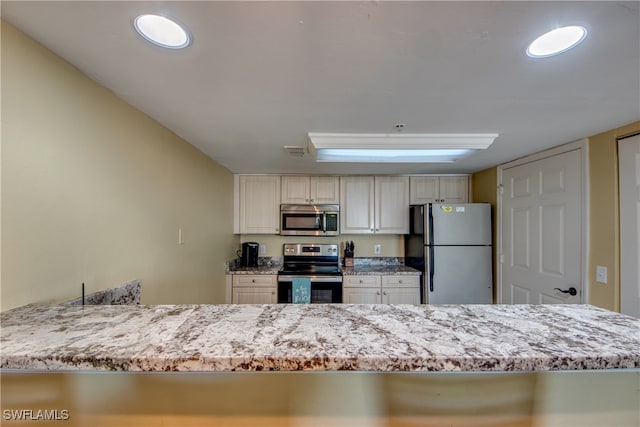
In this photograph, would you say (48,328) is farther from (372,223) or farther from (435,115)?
(372,223)

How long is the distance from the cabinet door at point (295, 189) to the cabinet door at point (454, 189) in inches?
72.2

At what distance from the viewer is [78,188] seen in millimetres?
1180

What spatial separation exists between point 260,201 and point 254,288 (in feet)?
3.78

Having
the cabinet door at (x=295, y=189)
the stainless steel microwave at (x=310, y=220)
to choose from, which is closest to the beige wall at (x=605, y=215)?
the stainless steel microwave at (x=310, y=220)

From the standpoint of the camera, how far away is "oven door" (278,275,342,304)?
3.19m

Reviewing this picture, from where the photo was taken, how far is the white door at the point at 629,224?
1.69 metres

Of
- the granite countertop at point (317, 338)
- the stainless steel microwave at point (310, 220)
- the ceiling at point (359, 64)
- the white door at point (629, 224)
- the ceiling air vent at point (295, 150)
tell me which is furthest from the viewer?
the stainless steel microwave at point (310, 220)

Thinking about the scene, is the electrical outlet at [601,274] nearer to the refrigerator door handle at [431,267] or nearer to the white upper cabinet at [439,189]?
the refrigerator door handle at [431,267]

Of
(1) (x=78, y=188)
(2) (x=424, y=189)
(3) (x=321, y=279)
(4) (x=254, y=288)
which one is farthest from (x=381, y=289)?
(1) (x=78, y=188)

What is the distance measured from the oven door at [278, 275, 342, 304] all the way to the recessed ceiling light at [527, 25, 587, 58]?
269 centimetres

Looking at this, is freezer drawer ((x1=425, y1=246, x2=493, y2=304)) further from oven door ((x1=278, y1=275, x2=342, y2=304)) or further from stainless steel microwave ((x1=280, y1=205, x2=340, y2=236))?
stainless steel microwave ((x1=280, y1=205, x2=340, y2=236))

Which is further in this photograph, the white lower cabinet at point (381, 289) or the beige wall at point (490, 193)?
the white lower cabinet at point (381, 289)

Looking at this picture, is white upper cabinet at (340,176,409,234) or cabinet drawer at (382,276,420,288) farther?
white upper cabinet at (340,176,409,234)

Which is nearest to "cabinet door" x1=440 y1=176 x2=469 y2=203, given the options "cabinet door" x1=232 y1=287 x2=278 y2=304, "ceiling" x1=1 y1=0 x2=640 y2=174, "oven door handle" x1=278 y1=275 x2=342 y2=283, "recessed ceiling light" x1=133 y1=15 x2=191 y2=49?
"ceiling" x1=1 y1=0 x2=640 y2=174
